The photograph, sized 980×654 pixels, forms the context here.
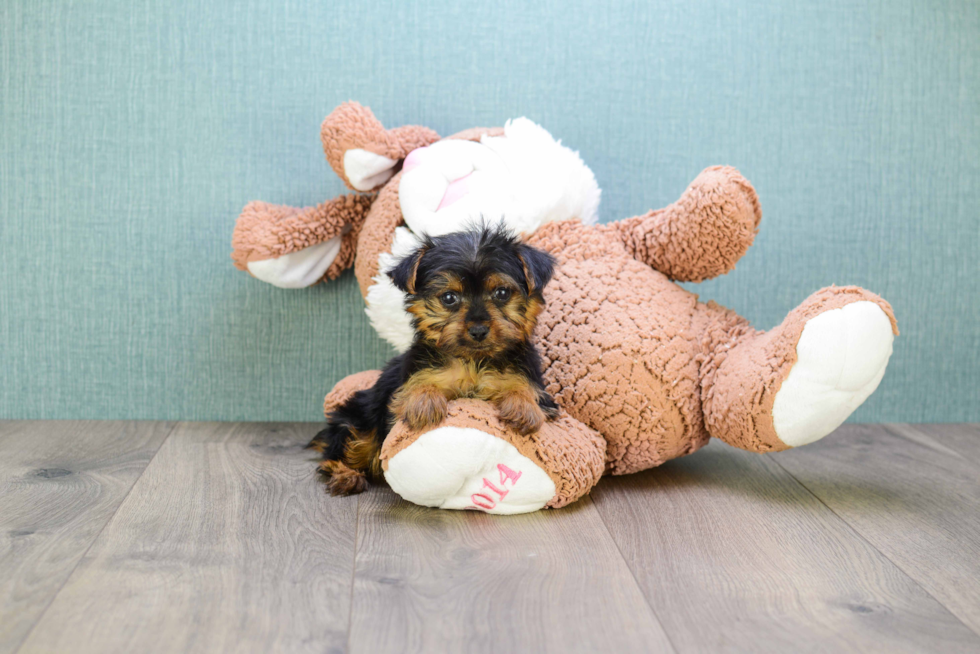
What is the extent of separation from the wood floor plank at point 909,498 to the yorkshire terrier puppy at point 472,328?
797 mm

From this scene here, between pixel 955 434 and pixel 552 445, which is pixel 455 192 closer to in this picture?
pixel 552 445

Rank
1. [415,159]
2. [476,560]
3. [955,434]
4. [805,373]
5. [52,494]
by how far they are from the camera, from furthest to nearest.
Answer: [955,434] < [415,159] < [52,494] < [805,373] < [476,560]

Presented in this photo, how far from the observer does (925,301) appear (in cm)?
278

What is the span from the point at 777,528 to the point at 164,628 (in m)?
1.31

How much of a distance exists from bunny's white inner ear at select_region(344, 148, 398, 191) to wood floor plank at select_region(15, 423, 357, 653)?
82 cm

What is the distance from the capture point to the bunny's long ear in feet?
7.48

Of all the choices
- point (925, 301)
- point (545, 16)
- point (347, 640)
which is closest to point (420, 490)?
point (347, 640)

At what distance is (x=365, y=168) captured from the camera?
2316 mm

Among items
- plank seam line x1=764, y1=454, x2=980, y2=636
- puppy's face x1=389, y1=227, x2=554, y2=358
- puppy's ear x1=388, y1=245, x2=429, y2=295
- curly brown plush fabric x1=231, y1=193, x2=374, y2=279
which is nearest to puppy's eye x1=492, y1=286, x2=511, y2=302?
puppy's face x1=389, y1=227, x2=554, y2=358

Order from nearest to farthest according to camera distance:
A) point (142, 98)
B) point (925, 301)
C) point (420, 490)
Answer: point (420, 490) → point (142, 98) → point (925, 301)

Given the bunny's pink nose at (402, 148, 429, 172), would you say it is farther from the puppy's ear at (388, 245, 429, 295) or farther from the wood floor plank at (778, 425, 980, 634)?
the wood floor plank at (778, 425, 980, 634)

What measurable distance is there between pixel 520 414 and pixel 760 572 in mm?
584

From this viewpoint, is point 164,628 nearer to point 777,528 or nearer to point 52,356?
point 777,528

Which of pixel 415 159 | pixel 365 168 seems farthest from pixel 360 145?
pixel 415 159
